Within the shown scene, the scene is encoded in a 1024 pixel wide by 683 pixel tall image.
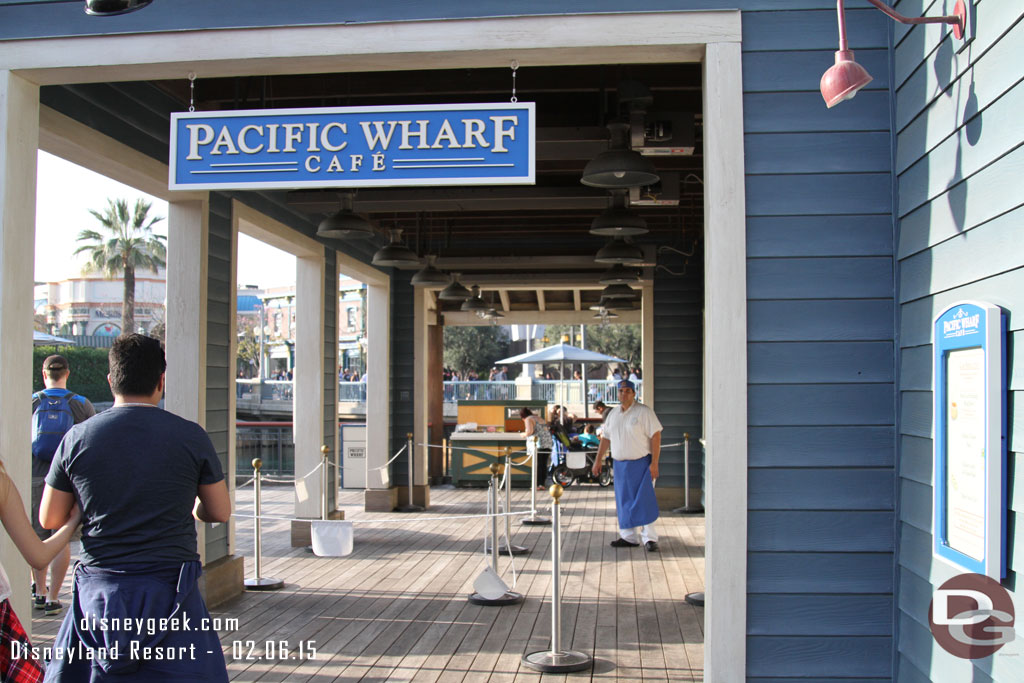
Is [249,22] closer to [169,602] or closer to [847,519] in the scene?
[169,602]

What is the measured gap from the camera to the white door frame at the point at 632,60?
11.3ft

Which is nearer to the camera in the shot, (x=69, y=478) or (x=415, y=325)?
(x=69, y=478)

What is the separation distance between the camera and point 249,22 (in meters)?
3.79

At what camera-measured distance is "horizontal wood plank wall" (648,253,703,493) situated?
1249cm

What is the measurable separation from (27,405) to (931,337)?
3.56 m

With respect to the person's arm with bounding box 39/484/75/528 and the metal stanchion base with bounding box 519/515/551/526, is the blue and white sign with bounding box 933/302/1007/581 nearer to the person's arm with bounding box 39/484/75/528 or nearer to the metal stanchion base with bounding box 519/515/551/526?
the person's arm with bounding box 39/484/75/528

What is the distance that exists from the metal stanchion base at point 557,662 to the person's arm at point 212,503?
280cm

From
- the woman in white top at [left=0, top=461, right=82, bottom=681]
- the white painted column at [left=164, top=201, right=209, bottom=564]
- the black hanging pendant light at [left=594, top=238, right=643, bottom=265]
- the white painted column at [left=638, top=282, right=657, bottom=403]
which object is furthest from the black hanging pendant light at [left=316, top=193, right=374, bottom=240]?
the white painted column at [left=638, top=282, right=657, bottom=403]

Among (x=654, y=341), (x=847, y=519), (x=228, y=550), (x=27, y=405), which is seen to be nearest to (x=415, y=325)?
(x=654, y=341)

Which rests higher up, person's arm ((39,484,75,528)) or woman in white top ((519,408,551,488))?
person's arm ((39,484,75,528))

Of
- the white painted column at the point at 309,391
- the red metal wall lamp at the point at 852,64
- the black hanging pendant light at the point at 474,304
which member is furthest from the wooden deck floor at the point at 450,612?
the red metal wall lamp at the point at 852,64

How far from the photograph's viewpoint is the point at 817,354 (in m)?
3.48

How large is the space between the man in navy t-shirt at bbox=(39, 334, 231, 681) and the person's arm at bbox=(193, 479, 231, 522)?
0.09 meters

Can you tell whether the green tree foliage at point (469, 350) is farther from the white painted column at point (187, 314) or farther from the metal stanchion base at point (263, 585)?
the white painted column at point (187, 314)
